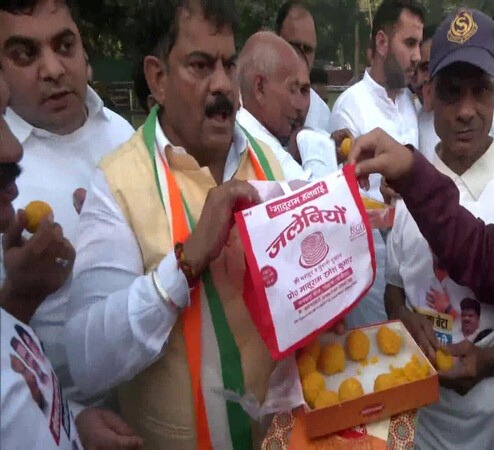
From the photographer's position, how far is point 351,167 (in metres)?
1.29

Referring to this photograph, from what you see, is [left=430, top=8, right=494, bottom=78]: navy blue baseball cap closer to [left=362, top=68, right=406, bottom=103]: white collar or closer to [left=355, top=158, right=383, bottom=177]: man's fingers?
[left=355, top=158, right=383, bottom=177]: man's fingers

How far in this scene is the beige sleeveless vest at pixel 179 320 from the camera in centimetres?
125

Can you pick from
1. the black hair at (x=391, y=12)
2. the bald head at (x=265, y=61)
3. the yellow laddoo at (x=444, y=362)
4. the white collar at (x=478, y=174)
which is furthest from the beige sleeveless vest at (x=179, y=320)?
the black hair at (x=391, y=12)

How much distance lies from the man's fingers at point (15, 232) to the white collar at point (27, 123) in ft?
0.99

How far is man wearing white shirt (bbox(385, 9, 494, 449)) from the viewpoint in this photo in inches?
64.4

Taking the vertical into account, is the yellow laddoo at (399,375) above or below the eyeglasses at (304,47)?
above

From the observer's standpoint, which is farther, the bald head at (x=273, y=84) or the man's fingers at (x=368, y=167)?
the bald head at (x=273, y=84)

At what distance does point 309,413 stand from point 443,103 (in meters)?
→ 1.10

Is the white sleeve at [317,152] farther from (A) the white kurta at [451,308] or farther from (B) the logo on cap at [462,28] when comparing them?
(B) the logo on cap at [462,28]

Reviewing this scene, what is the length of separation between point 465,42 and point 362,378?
1.09 metres

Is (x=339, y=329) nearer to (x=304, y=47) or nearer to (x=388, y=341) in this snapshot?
(x=388, y=341)

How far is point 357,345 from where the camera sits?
1.32 m

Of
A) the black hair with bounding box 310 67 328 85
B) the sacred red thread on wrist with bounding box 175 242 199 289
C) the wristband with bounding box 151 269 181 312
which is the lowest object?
the black hair with bounding box 310 67 328 85

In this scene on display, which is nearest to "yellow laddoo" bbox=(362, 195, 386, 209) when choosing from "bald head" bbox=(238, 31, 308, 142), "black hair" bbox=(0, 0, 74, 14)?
"black hair" bbox=(0, 0, 74, 14)
